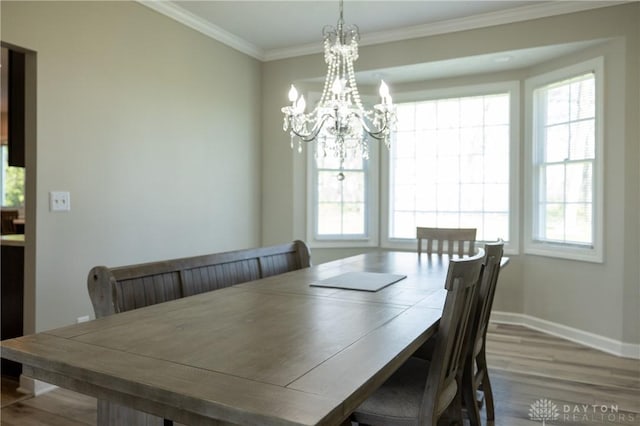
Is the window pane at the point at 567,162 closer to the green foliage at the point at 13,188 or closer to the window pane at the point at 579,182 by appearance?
the window pane at the point at 579,182

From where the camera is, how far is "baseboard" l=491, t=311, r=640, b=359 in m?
3.53

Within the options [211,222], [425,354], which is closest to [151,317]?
[425,354]

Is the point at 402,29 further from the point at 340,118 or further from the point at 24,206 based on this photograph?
the point at 24,206

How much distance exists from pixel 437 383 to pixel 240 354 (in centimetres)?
71

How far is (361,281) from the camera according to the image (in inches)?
93.9

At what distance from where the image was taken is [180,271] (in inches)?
90.4

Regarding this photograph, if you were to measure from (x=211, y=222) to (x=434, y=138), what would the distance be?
2.56 metres

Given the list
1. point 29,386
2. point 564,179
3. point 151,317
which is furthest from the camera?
point 564,179

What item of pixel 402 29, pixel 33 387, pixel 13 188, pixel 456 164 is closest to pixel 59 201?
pixel 33 387

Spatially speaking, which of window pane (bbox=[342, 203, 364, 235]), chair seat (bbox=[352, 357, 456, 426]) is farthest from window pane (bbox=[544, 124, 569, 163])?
chair seat (bbox=[352, 357, 456, 426])

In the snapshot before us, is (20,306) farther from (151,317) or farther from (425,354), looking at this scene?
(425,354)

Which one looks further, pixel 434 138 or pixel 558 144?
pixel 434 138

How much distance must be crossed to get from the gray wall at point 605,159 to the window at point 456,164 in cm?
19

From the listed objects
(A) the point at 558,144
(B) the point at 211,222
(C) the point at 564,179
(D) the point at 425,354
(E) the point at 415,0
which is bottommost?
(D) the point at 425,354
